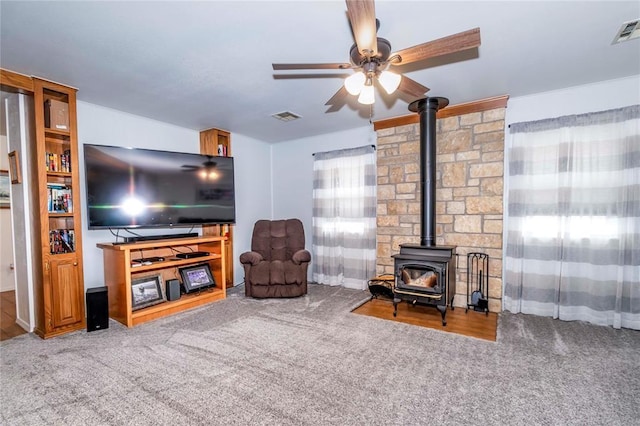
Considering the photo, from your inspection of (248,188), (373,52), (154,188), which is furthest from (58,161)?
(373,52)

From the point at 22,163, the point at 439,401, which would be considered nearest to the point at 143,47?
the point at 22,163

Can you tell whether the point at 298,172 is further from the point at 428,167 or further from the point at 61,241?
Result: the point at 61,241

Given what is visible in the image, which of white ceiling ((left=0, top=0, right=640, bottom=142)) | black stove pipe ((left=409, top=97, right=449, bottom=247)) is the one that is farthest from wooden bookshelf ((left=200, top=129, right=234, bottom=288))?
black stove pipe ((left=409, top=97, right=449, bottom=247))

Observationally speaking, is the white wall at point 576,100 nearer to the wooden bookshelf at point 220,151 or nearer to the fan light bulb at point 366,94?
the fan light bulb at point 366,94

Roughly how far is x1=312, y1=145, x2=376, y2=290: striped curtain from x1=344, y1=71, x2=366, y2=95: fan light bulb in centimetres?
234

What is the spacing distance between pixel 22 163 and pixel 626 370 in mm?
5465

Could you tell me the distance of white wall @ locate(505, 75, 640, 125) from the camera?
2854 mm

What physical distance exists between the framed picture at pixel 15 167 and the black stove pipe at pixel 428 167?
419 cm

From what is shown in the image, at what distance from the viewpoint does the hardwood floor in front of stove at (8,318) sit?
2.88m

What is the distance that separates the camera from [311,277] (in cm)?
495

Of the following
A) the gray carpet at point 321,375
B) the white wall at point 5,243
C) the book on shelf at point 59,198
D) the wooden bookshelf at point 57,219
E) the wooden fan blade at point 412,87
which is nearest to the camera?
the gray carpet at point 321,375

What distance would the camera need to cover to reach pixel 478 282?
350 centimetres

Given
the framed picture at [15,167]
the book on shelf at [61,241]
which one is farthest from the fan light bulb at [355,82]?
the framed picture at [15,167]

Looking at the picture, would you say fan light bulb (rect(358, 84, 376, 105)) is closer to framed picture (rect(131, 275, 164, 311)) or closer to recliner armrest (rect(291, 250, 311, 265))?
recliner armrest (rect(291, 250, 311, 265))
